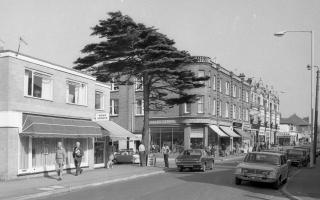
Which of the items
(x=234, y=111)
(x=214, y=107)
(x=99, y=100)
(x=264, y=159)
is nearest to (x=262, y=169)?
(x=264, y=159)

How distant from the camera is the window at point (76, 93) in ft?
87.5

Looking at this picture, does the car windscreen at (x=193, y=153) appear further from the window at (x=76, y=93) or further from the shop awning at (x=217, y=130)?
the shop awning at (x=217, y=130)

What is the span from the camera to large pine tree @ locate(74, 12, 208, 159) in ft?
108

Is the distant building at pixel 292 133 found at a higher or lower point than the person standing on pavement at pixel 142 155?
lower

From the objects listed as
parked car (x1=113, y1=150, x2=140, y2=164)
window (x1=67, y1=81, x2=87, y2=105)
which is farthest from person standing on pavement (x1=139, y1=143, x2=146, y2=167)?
window (x1=67, y1=81, x2=87, y2=105)

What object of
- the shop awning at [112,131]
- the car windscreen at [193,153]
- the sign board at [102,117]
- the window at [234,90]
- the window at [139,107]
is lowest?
the car windscreen at [193,153]

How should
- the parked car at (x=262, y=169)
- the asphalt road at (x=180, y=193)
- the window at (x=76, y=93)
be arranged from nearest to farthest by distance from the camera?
the asphalt road at (x=180, y=193) → the parked car at (x=262, y=169) → the window at (x=76, y=93)

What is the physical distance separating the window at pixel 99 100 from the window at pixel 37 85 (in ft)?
22.7

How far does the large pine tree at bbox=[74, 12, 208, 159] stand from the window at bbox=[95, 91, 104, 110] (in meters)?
4.08

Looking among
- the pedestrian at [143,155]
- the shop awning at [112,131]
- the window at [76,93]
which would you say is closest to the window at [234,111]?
the pedestrian at [143,155]

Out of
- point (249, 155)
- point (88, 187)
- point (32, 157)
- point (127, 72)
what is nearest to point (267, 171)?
point (249, 155)

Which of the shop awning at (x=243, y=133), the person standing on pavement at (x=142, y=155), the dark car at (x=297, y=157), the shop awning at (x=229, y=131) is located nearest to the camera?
the person standing on pavement at (x=142, y=155)

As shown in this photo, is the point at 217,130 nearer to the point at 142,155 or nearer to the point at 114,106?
the point at 114,106

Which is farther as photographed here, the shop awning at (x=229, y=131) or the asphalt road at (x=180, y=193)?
the shop awning at (x=229, y=131)
